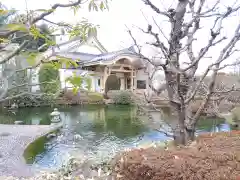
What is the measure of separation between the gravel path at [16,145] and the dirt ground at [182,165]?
255cm

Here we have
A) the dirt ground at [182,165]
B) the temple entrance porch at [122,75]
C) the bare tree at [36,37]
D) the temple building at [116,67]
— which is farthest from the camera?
the temple entrance porch at [122,75]

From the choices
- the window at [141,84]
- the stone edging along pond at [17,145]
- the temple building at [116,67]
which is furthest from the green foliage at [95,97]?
the stone edging along pond at [17,145]

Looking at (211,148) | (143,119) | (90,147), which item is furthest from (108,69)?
(211,148)

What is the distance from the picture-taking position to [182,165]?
7.31ft

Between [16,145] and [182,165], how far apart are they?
201 inches

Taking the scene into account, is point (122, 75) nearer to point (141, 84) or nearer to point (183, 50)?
point (141, 84)

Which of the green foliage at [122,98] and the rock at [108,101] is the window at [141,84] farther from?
the rock at [108,101]

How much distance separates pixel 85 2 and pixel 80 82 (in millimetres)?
348

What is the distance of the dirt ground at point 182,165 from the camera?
6.93 feet

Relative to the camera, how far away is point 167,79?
3.99 meters

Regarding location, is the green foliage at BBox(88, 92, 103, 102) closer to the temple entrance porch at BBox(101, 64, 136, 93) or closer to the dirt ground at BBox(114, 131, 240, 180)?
the temple entrance porch at BBox(101, 64, 136, 93)

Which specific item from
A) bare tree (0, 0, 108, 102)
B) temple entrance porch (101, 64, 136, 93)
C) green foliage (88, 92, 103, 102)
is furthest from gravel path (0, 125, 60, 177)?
temple entrance porch (101, 64, 136, 93)

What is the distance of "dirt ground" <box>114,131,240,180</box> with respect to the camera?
6.93ft

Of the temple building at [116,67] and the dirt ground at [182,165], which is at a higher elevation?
the temple building at [116,67]
